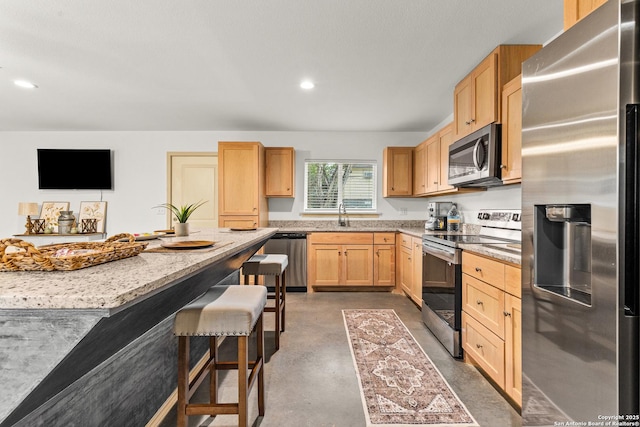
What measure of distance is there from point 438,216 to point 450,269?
163 cm

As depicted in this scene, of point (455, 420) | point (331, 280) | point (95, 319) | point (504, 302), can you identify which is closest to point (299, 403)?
point (455, 420)

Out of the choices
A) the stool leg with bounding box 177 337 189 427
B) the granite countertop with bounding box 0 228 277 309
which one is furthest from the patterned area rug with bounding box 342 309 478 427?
the granite countertop with bounding box 0 228 277 309

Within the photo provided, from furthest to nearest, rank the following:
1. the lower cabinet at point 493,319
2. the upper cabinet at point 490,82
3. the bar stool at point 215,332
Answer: the upper cabinet at point 490,82 < the lower cabinet at point 493,319 < the bar stool at point 215,332

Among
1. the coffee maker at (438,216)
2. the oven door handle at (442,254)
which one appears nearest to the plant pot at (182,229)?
the oven door handle at (442,254)

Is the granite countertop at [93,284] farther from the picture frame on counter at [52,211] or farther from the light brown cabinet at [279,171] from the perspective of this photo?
the picture frame on counter at [52,211]

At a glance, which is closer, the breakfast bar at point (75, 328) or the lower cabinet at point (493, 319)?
the breakfast bar at point (75, 328)

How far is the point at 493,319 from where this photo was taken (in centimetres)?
186

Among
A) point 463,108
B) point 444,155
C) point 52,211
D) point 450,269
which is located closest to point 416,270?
point 450,269

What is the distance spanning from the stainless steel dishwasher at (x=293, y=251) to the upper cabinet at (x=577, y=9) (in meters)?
3.41

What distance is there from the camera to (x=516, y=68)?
88.8 inches

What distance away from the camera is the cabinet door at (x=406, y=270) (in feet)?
11.9

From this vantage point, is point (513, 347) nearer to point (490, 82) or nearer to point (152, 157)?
point (490, 82)

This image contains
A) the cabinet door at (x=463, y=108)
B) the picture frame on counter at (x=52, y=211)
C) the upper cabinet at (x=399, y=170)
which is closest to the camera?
the cabinet door at (x=463, y=108)

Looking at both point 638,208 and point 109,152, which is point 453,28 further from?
point 109,152
